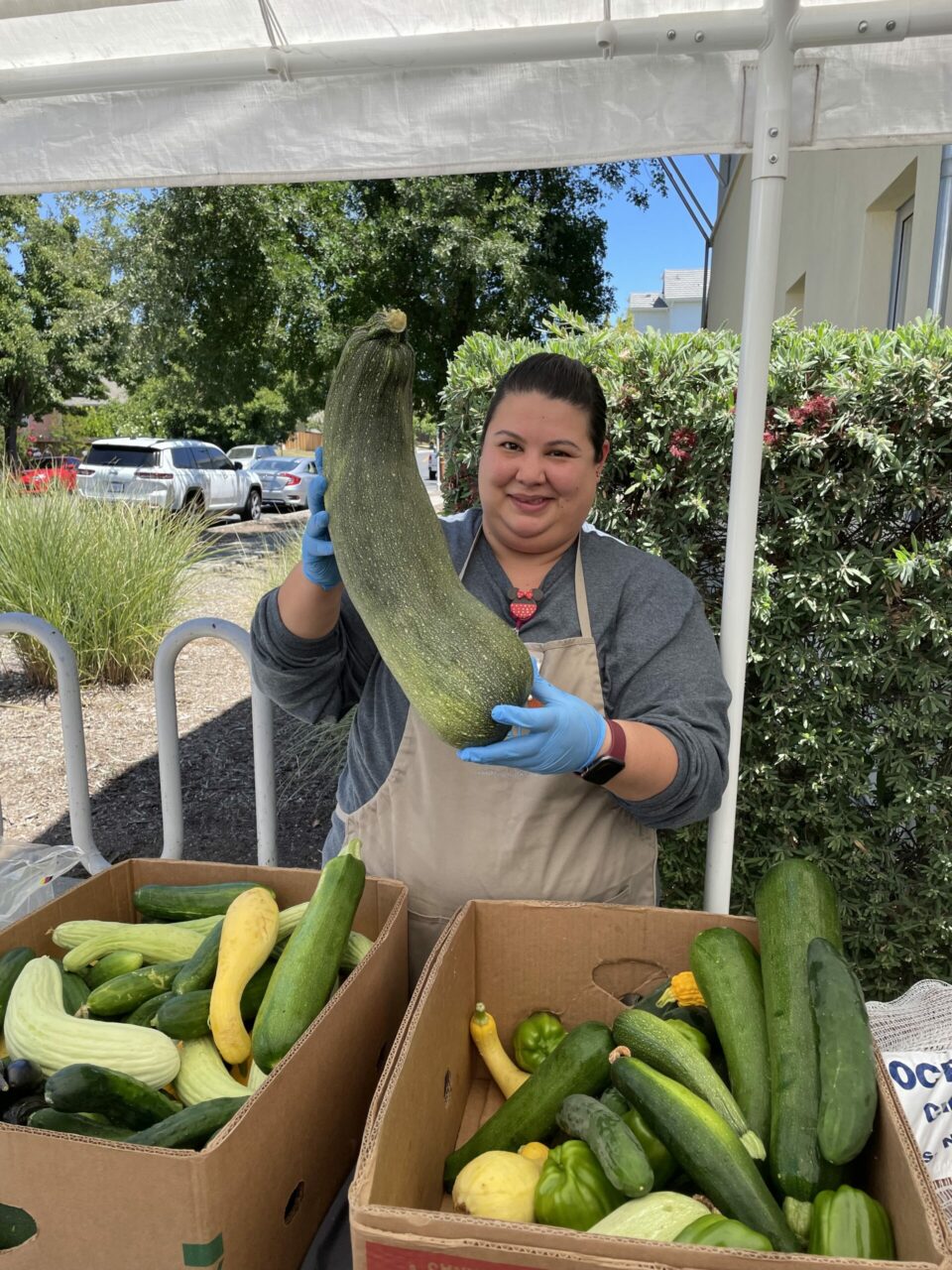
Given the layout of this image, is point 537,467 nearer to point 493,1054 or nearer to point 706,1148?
point 493,1054

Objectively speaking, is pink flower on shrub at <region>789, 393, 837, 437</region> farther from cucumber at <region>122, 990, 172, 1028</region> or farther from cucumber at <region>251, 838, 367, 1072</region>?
cucumber at <region>122, 990, 172, 1028</region>

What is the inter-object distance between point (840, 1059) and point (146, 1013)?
0.92 metres

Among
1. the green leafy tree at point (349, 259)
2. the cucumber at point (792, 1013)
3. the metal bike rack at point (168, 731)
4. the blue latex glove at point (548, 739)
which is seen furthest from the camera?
the green leafy tree at point (349, 259)

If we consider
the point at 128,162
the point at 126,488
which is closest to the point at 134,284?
the point at 126,488

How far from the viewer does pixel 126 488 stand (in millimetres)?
9562

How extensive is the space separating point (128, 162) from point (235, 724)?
5071mm

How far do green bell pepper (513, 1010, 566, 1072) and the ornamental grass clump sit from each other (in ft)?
19.6

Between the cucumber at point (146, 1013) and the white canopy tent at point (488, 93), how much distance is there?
1.42 m

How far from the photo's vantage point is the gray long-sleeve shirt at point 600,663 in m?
1.56

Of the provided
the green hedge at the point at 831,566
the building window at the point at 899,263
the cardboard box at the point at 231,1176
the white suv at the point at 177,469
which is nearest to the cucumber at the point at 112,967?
the cardboard box at the point at 231,1176

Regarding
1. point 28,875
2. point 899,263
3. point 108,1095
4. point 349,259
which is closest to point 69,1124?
point 108,1095

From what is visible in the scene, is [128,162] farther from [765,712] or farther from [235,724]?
[235,724]

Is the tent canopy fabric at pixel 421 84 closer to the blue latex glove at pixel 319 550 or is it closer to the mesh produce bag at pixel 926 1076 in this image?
the blue latex glove at pixel 319 550

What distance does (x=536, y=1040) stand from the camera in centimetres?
136
